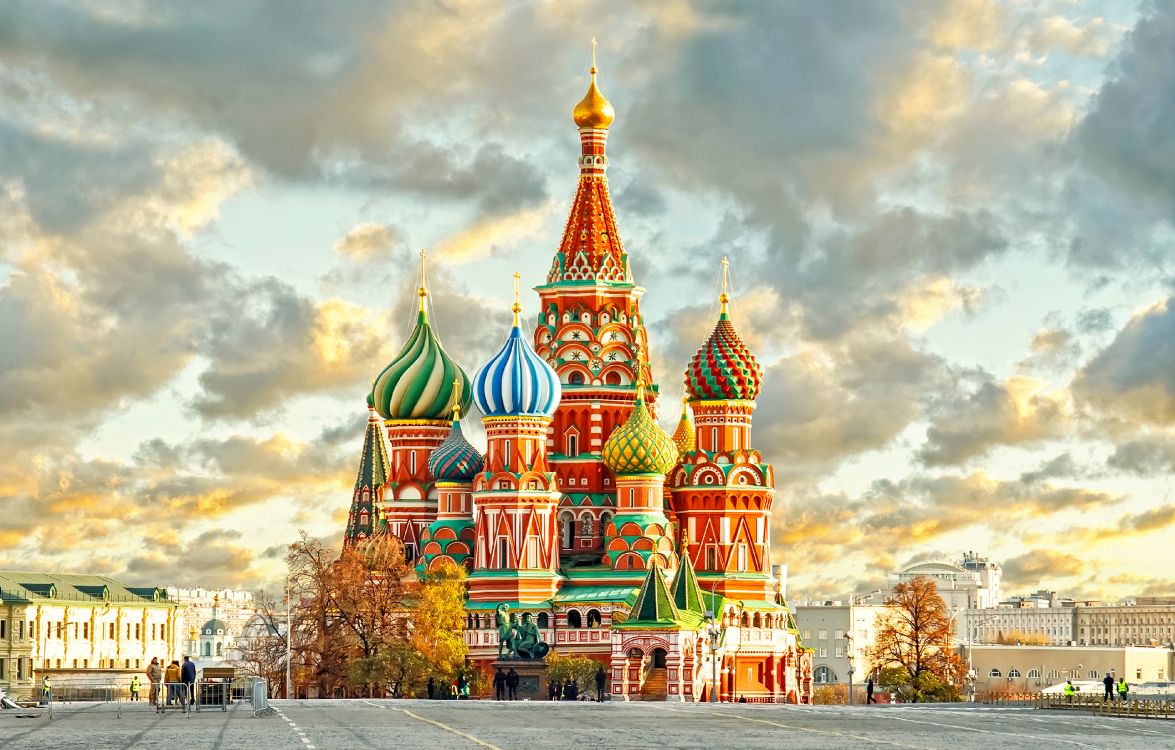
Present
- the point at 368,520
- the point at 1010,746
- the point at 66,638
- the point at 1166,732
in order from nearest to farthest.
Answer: the point at 1010,746, the point at 1166,732, the point at 368,520, the point at 66,638

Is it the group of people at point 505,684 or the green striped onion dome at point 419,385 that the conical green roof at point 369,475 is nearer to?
the green striped onion dome at point 419,385

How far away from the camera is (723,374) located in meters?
106

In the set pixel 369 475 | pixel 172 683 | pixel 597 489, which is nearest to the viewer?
pixel 172 683

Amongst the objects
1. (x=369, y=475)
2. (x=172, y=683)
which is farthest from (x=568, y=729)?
(x=369, y=475)

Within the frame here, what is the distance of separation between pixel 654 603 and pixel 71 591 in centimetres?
7887

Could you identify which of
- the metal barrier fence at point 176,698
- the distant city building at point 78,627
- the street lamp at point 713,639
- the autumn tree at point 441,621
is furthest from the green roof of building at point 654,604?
the distant city building at point 78,627

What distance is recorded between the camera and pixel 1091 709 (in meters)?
68.4

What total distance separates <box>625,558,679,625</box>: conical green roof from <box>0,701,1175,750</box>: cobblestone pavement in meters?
30.5

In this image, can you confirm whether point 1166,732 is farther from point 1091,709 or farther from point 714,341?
point 714,341

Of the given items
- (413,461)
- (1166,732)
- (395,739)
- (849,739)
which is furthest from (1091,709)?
(413,461)

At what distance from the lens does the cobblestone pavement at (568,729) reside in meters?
40.0

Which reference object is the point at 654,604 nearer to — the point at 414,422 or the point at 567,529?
the point at 567,529

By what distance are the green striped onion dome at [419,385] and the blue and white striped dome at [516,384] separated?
348 inches

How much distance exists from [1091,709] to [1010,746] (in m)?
29.0
